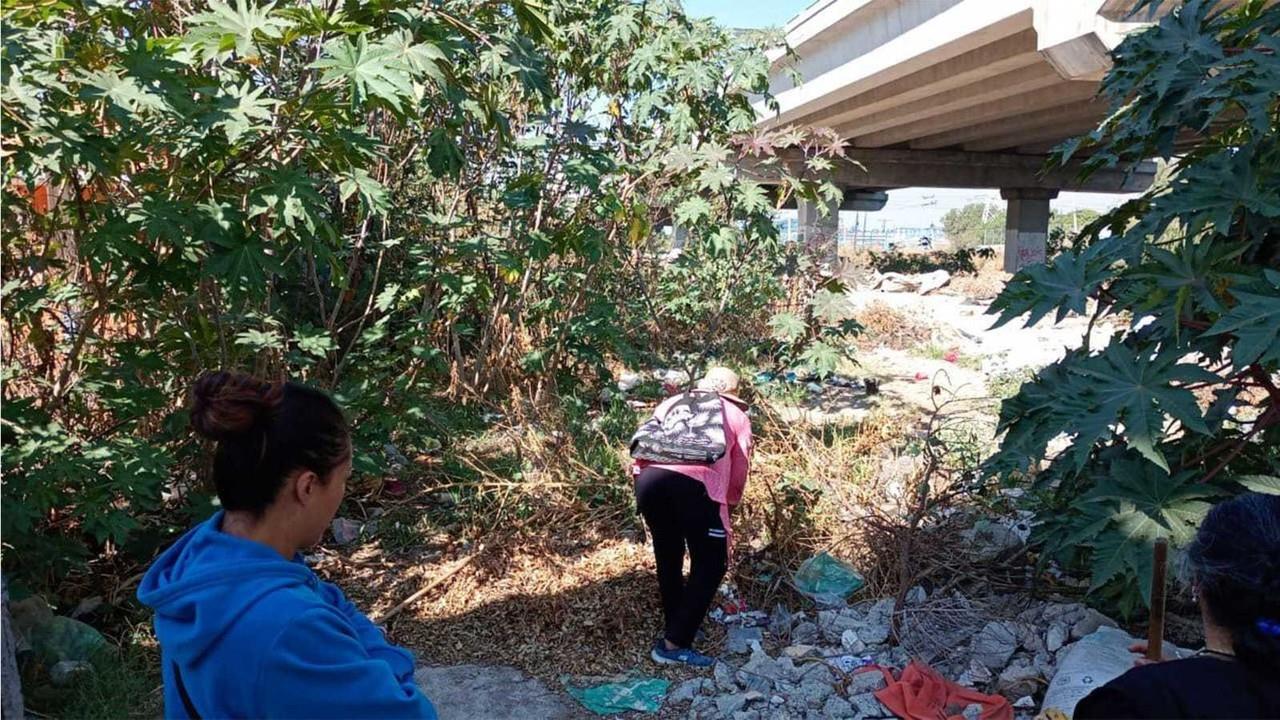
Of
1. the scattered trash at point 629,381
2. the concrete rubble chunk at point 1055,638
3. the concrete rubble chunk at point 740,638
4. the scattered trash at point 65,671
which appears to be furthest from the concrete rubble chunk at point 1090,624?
the scattered trash at point 629,381

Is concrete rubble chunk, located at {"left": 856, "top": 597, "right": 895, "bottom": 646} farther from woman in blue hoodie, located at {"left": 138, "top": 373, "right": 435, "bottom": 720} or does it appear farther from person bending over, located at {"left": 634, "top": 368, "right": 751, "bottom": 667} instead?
woman in blue hoodie, located at {"left": 138, "top": 373, "right": 435, "bottom": 720}

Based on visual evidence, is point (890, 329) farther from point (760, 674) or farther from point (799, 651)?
point (760, 674)

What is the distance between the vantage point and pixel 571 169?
211 inches

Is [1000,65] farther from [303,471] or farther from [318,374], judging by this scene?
[303,471]

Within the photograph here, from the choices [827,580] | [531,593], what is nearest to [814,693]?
[827,580]

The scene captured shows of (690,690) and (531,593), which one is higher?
(531,593)

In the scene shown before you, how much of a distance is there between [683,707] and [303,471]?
2.65 meters

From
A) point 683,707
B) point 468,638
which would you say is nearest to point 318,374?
point 468,638

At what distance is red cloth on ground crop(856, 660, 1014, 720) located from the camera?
340 centimetres

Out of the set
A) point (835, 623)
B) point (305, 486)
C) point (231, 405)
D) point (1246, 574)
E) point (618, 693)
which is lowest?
point (618, 693)

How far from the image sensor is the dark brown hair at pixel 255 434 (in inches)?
56.5

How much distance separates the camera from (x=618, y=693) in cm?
382

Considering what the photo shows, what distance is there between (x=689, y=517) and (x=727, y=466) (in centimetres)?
29

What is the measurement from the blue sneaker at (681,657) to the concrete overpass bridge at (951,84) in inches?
111
